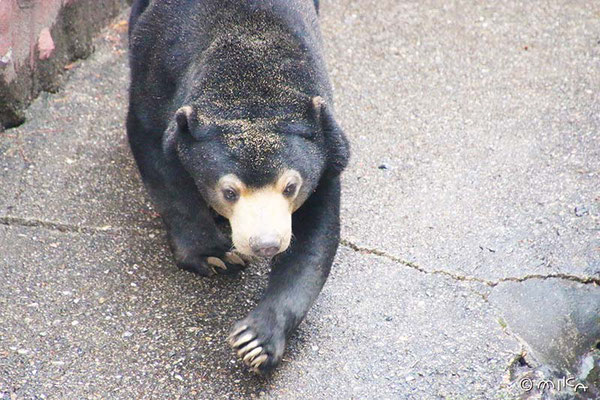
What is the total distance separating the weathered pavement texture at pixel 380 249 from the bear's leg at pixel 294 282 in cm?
15

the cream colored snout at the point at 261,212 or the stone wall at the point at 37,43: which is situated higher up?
the cream colored snout at the point at 261,212

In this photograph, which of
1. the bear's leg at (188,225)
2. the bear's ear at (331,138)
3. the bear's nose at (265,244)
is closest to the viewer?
the bear's nose at (265,244)

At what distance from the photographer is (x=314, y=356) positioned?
3715 mm

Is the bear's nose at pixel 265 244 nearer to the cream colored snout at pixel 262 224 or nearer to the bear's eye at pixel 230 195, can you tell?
the cream colored snout at pixel 262 224

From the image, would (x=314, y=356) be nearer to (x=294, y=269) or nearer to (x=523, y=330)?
(x=294, y=269)

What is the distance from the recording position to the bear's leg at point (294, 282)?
3.52 meters

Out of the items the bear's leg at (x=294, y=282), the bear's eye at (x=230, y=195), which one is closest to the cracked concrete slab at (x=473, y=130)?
the bear's leg at (x=294, y=282)

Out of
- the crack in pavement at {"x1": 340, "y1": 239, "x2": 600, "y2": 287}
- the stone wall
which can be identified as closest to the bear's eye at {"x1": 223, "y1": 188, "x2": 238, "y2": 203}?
the crack in pavement at {"x1": 340, "y1": 239, "x2": 600, "y2": 287}

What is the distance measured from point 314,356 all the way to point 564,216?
1639 millimetres

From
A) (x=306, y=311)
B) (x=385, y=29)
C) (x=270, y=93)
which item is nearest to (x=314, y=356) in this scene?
(x=306, y=311)

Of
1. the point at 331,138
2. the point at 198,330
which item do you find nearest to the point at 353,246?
the point at 331,138

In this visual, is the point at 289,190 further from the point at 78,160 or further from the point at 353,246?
the point at 78,160

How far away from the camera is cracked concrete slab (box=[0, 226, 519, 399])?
11.6ft

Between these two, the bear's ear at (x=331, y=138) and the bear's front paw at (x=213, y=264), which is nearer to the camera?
the bear's ear at (x=331, y=138)
